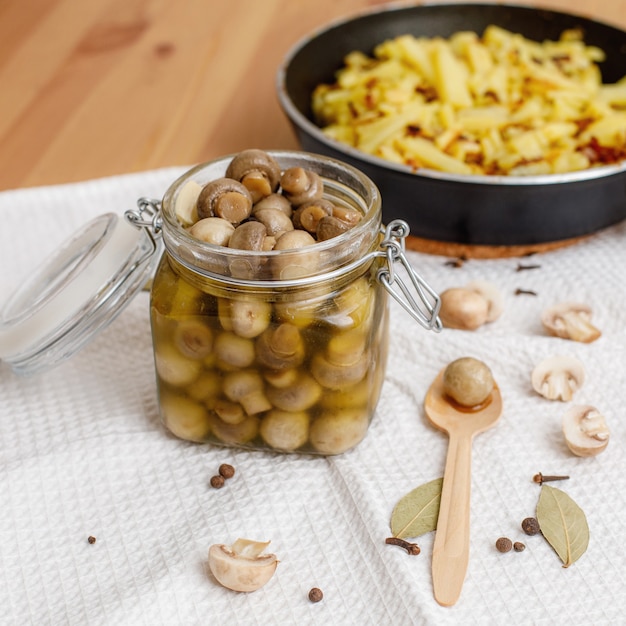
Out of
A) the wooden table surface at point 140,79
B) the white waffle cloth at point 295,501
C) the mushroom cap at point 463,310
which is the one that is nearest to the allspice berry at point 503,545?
the white waffle cloth at point 295,501

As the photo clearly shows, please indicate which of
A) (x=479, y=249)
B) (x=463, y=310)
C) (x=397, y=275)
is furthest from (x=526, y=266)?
(x=397, y=275)

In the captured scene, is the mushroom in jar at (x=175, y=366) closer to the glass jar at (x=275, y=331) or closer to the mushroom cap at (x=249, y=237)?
the glass jar at (x=275, y=331)

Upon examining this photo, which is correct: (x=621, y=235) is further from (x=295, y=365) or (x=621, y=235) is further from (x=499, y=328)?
(x=295, y=365)

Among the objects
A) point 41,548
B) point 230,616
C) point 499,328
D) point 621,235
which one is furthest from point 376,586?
point 621,235

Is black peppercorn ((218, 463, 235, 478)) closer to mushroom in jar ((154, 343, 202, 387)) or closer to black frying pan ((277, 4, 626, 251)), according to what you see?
mushroom in jar ((154, 343, 202, 387))

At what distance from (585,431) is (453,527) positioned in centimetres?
21

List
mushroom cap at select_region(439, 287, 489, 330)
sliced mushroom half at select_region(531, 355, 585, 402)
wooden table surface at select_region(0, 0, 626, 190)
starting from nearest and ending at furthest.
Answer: sliced mushroom half at select_region(531, 355, 585, 402) → mushroom cap at select_region(439, 287, 489, 330) → wooden table surface at select_region(0, 0, 626, 190)

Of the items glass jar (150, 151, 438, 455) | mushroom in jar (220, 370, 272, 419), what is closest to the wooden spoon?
glass jar (150, 151, 438, 455)

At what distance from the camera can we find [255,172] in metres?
0.93

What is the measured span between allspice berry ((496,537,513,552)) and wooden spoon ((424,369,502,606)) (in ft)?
0.11

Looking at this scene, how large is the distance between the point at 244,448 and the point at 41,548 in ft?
0.79

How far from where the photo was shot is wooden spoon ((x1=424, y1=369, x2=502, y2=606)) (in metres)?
0.83

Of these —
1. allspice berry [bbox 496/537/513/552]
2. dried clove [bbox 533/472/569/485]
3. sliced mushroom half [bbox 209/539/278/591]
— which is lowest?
dried clove [bbox 533/472/569/485]

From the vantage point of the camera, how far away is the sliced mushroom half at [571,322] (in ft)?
3.78
